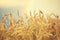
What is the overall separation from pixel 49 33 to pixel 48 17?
5.4 inches

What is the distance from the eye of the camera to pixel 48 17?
1.45 meters

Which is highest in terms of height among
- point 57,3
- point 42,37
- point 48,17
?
point 57,3

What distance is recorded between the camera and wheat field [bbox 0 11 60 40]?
4.66 ft

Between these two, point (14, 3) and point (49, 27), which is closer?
point (49, 27)

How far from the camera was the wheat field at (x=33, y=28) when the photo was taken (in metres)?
1.42

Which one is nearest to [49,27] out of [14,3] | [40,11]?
[40,11]

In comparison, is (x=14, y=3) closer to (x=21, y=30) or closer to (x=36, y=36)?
(x=21, y=30)

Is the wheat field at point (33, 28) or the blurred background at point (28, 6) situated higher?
the blurred background at point (28, 6)

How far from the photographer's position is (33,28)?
1440mm

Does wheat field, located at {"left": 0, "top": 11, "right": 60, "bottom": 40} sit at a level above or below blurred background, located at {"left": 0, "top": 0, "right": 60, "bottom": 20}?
below

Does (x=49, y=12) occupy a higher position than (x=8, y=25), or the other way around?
(x=49, y=12)

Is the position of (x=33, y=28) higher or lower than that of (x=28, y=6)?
lower

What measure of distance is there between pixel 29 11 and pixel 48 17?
179 millimetres

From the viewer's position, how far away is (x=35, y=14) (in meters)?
1.47
